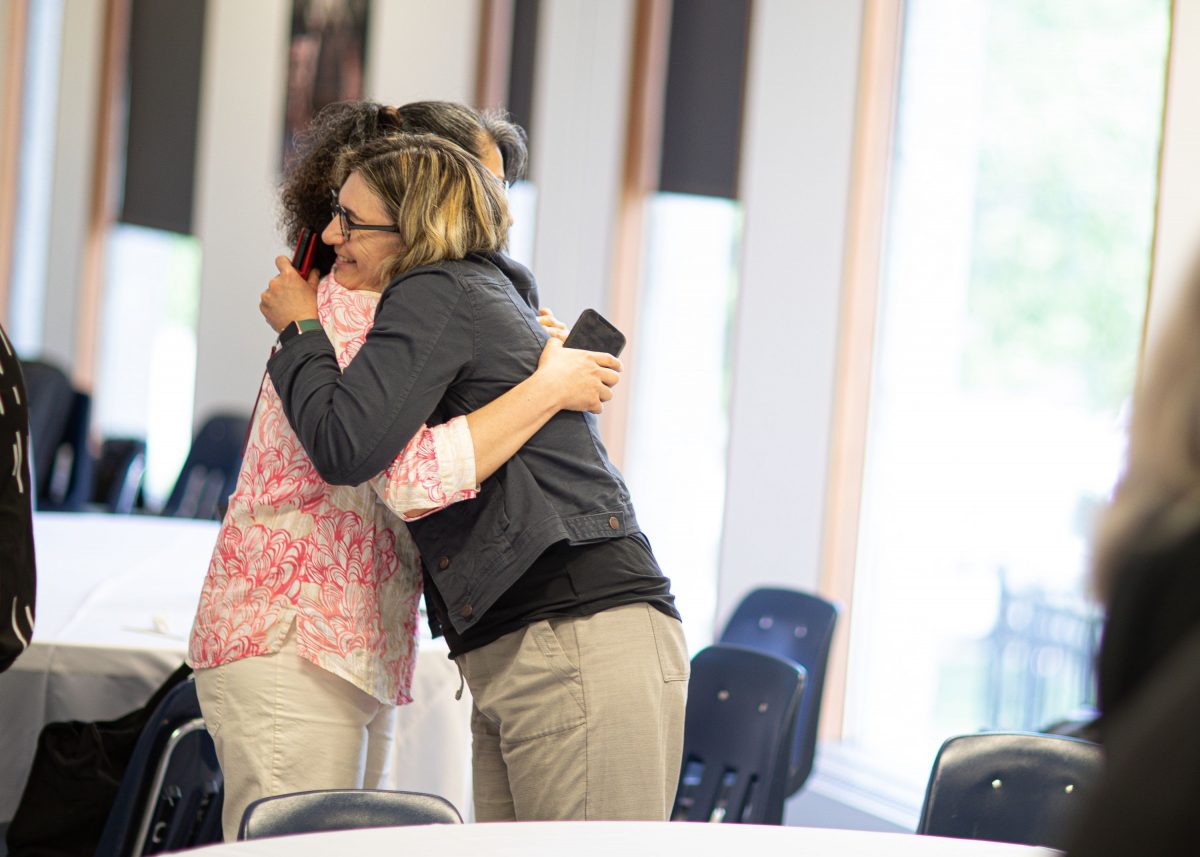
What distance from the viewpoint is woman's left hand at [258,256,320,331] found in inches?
76.4

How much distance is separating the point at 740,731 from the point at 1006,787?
606 millimetres

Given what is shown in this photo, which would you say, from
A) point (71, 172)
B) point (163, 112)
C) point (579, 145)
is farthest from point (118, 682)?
point (71, 172)

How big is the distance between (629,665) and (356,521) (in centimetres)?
46

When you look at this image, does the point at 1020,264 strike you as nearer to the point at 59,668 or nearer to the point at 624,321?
the point at 624,321

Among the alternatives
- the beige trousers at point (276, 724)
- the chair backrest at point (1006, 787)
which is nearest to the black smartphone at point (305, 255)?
the beige trousers at point (276, 724)

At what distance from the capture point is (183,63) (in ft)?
25.7

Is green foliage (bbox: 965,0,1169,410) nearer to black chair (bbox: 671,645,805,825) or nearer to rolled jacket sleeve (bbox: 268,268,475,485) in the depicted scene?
black chair (bbox: 671,645,805,825)

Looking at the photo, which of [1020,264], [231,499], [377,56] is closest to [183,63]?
[377,56]

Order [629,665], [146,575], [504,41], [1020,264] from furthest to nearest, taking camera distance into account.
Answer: [504,41]
[1020,264]
[146,575]
[629,665]

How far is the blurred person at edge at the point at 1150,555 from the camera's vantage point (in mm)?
683

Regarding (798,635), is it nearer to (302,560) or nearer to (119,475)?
(302,560)

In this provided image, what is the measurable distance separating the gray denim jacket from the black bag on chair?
2.53 ft

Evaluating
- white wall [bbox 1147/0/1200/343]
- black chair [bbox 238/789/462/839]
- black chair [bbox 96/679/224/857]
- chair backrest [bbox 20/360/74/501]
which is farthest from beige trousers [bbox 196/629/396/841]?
chair backrest [bbox 20/360/74/501]

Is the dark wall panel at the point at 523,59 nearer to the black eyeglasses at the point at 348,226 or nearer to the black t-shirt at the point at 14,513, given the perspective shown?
the black eyeglasses at the point at 348,226
